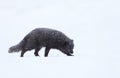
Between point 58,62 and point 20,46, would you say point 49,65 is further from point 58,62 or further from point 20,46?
point 20,46

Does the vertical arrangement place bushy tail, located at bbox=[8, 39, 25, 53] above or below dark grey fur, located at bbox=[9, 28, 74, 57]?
below

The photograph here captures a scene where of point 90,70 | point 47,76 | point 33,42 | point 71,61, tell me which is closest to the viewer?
point 47,76

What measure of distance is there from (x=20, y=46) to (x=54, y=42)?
1742mm

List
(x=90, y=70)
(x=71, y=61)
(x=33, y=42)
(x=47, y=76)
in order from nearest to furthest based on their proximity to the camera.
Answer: (x=47, y=76) < (x=90, y=70) < (x=71, y=61) < (x=33, y=42)

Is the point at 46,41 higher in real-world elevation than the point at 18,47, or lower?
higher

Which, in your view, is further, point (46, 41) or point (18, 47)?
point (18, 47)

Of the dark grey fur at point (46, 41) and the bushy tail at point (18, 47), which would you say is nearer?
the dark grey fur at point (46, 41)

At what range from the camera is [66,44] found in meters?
17.7

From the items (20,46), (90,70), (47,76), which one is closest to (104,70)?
(90,70)

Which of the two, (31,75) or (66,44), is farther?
(66,44)

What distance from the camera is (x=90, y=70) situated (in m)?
12.3

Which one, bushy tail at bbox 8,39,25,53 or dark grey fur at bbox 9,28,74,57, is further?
bushy tail at bbox 8,39,25,53

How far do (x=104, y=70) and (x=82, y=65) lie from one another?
1.07 m

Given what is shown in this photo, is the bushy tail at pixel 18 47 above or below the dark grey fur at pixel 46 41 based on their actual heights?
below
